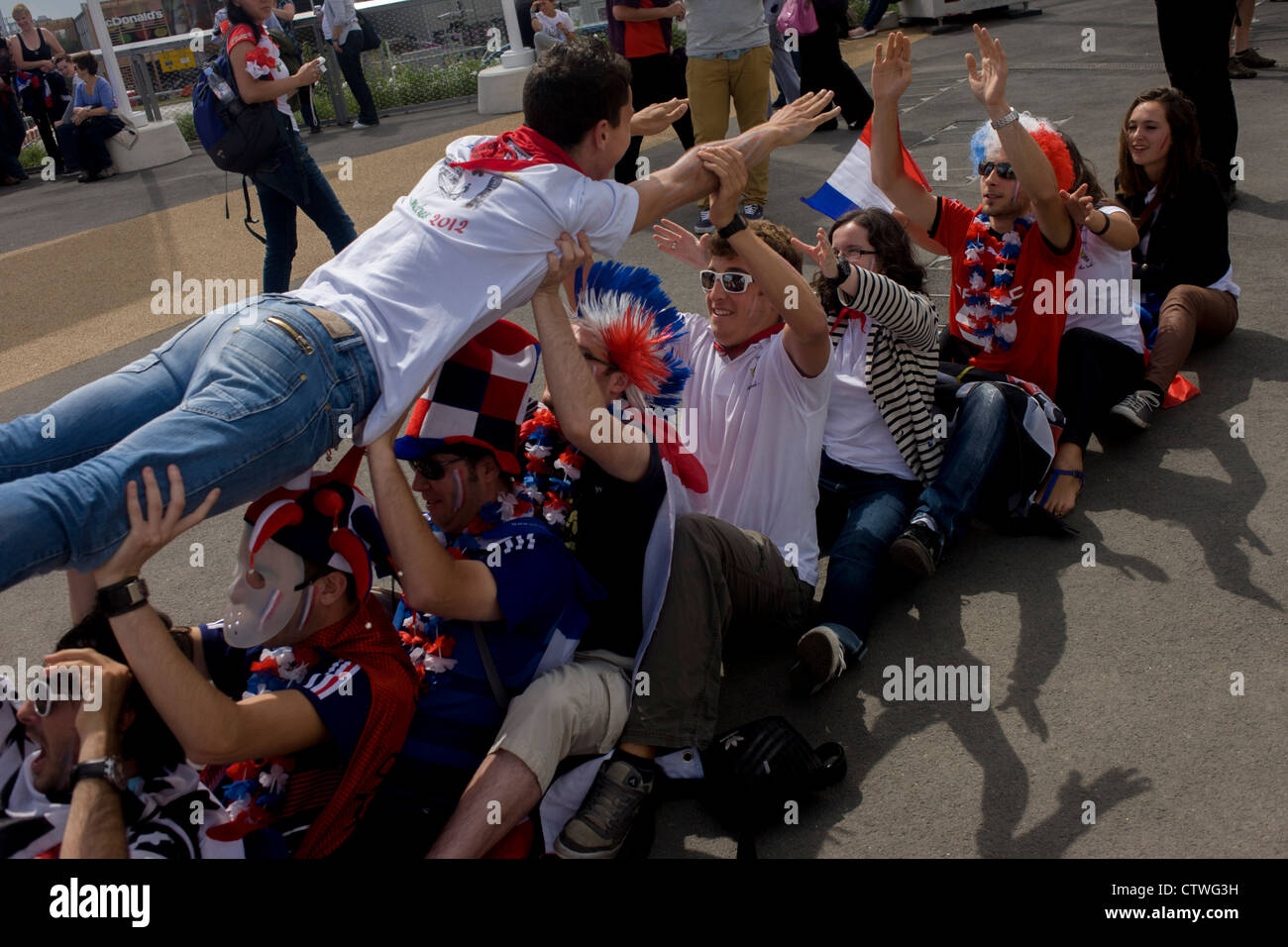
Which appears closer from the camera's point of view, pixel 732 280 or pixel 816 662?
pixel 816 662

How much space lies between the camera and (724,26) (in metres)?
7.30

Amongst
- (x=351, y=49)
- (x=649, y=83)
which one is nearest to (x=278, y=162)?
(x=649, y=83)

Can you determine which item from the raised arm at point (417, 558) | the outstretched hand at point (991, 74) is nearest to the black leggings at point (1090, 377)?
the outstretched hand at point (991, 74)

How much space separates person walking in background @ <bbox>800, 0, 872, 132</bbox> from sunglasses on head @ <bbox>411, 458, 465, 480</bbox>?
7.51 meters

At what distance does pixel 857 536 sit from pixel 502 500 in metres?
1.21

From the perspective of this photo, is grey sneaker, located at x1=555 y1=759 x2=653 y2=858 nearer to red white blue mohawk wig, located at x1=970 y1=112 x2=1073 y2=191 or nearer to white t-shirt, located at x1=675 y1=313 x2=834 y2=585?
white t-shirt, located at x1=675 y1=313 x2=834 y2=585

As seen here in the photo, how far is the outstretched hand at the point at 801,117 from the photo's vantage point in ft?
11.0

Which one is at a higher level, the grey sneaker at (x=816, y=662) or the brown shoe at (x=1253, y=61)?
the brown shoe at (x=1253, y=61)

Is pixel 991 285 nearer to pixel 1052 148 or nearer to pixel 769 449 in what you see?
pixel 1052 148

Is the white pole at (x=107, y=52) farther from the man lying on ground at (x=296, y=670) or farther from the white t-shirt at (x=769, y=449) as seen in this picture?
the man lying on ground at (x=296, y=670)

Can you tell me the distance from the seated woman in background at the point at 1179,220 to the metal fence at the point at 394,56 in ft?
30.7

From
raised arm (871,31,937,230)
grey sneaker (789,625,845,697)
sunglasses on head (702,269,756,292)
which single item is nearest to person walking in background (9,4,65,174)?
raised arm (871,31,937,230)

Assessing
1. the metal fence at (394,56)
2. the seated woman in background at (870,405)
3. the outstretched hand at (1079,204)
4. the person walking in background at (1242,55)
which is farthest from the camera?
the metal fence at (394,56)

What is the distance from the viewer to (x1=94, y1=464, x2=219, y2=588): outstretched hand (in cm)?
219
